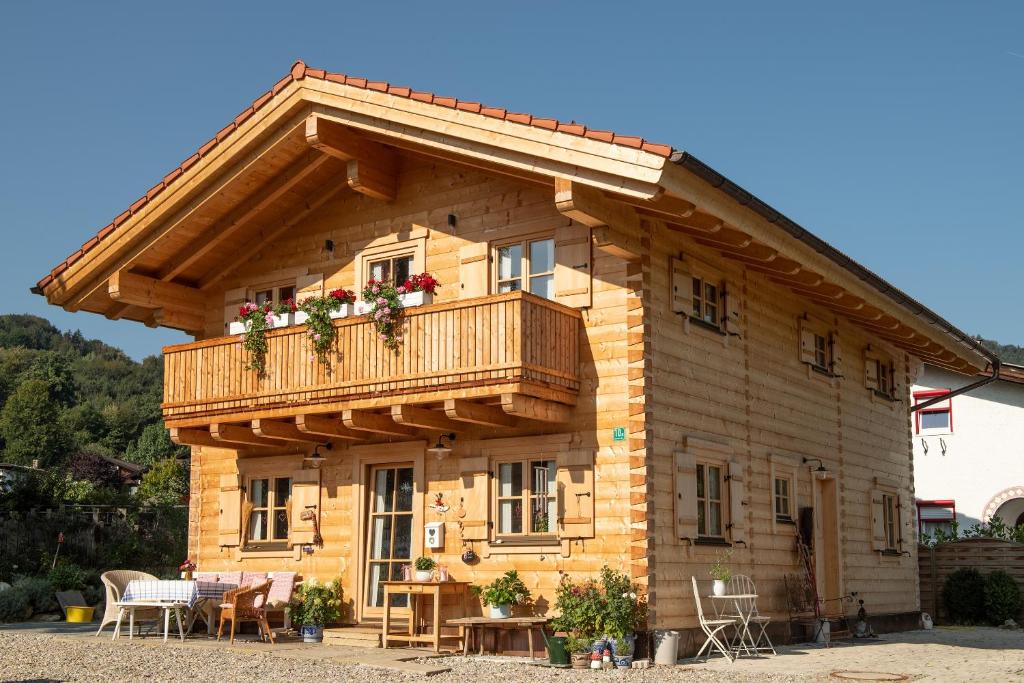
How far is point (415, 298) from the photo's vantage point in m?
15.5

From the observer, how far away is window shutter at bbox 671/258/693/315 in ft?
50.1

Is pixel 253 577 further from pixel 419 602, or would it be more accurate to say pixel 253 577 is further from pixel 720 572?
pixel 720 572

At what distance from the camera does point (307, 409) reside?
51.2 feet

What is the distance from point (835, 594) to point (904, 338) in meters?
5.17

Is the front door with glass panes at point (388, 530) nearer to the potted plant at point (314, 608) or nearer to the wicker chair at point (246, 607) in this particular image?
the potted plant at point (314, 608)

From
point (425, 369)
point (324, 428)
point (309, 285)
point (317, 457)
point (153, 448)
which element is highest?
point (153, 448)

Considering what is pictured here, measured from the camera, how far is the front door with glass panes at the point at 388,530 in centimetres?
1619

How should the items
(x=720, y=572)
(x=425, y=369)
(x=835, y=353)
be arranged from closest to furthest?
(x=425, y=369), (x=720, y=572), (x=835, y=353)

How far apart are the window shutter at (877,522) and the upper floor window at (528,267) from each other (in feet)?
27.7

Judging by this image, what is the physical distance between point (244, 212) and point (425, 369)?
4.78m

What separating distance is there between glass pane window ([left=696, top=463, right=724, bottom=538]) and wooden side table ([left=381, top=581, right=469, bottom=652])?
3074 mm

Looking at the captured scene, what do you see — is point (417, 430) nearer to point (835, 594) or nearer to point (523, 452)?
point (523, 452)

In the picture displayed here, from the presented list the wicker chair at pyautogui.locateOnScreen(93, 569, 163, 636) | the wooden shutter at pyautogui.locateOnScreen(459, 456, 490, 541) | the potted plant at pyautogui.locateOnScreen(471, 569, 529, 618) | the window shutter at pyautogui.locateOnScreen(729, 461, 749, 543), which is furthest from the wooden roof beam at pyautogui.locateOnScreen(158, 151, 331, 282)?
the window shutter at pyautogui.locateOnScreen(729, 461, 749, 543)

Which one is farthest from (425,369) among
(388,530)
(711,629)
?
(711,629)
